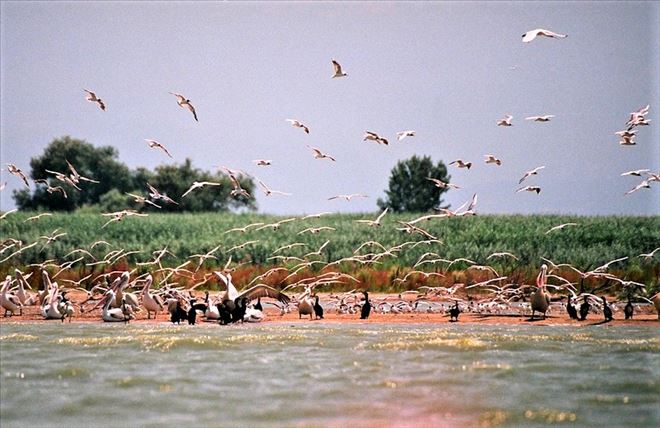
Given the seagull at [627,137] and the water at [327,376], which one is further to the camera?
the seagull at [627,137]

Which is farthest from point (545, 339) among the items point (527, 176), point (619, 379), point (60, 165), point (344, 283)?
point (60, 165)

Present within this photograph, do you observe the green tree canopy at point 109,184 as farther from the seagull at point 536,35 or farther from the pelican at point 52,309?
the seagull at point 536,35

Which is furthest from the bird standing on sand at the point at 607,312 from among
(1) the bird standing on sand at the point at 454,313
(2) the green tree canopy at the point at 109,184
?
(2) the green tree canopy at the point at 109,184

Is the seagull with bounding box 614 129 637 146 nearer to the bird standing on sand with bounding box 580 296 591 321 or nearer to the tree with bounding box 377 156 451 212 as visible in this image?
the bird standing on sand with bounding box 580 296 591 321

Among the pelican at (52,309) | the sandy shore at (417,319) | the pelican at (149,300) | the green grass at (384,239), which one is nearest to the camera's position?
the sandy shore at (417,319)

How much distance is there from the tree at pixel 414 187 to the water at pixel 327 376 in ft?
187

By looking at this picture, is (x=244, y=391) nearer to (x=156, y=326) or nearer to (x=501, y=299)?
(x=156, y=326)

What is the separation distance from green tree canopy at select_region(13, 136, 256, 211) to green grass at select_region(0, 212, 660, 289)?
79.1 feet

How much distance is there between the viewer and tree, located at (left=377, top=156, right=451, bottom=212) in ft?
253

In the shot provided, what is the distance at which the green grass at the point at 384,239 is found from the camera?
32125mm

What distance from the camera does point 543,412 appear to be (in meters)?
11.8

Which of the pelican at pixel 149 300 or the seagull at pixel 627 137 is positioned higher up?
the seagull at pixel 627 137

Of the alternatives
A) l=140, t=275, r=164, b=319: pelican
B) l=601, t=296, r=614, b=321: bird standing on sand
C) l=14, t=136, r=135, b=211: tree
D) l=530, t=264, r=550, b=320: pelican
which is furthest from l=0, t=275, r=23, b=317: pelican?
l=14, t=136, r=135, b=211: tree

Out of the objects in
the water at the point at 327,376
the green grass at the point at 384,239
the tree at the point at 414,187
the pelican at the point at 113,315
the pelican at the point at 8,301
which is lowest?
the water at the point at 327,376
